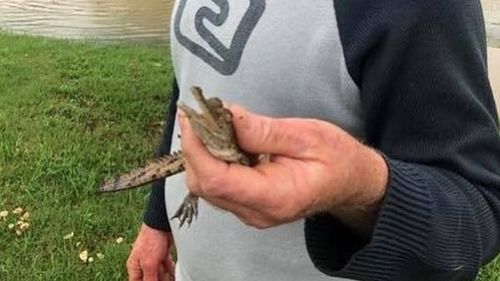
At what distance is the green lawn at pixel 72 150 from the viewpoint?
504 cm

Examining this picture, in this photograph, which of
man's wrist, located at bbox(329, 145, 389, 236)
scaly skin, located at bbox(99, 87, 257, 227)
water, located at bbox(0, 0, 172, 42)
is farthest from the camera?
water, located at bbox(0, 0, 172, 42)

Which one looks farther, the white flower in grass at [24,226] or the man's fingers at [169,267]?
the white flower in grass at [24,226]

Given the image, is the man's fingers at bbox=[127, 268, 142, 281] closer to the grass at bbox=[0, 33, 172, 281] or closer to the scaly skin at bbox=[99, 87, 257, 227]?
→ the scaly skin at bbox=[99, 87, 257, 227]

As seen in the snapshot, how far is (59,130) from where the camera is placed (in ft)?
21.9

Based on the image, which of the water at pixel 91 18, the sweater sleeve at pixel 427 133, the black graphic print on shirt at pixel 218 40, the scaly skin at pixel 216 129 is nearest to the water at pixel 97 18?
the water at pixel 91 18

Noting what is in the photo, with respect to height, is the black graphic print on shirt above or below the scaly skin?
below

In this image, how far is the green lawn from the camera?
5.04m

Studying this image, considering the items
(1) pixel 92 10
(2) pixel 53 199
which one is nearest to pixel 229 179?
(2) pixel 53 199

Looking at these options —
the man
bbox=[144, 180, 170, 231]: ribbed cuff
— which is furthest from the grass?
the man

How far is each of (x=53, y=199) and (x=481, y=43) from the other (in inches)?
167

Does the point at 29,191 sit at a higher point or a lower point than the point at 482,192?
lower

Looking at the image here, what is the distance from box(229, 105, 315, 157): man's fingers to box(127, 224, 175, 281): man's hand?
136cm

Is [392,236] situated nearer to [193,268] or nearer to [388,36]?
[388,36]

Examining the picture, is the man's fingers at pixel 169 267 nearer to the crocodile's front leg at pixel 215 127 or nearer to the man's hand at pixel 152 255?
the man's hand at pixel 152 255
